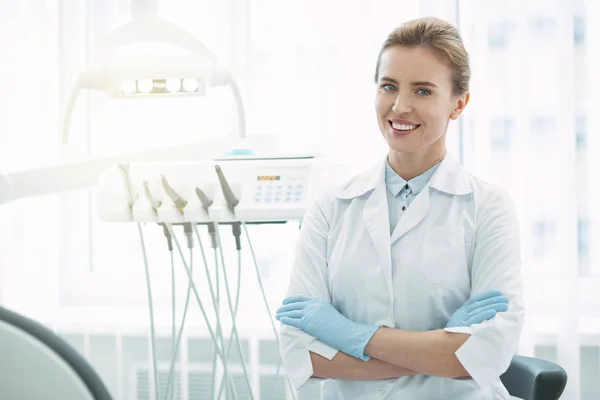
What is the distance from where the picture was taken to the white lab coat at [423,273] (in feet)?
4.63

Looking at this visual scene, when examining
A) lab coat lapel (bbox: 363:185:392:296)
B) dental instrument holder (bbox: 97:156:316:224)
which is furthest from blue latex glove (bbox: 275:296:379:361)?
dental instrument holder (bbox: 97:156:316:224)

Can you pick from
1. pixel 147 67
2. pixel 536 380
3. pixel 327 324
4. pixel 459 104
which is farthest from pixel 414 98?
pixel 536 380

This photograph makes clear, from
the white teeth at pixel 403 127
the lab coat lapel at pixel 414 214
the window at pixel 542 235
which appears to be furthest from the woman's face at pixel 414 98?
the window at pixel 542 235

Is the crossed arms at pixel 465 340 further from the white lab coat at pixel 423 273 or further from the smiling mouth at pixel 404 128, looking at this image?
the smiling mouth at pixel 404 128

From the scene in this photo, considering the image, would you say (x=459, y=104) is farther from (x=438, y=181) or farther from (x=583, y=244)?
(x=583, y=244)

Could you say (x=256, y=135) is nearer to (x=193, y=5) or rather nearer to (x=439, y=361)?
(x=193, y=5)

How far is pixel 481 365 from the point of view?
1.37 m

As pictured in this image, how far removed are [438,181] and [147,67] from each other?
71 centimetres

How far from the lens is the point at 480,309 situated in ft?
4.49

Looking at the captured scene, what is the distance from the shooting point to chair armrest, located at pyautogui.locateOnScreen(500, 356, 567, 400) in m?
1.66

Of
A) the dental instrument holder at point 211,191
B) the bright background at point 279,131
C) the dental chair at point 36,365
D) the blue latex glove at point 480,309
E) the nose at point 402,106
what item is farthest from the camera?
the bright background at point 279,131

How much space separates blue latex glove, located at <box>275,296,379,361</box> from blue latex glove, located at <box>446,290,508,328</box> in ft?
0.54

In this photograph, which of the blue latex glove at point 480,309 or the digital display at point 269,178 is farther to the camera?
the digital display at point 269,178

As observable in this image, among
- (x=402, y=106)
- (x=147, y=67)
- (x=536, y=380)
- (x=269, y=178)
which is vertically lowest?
(x=536, y=380)
